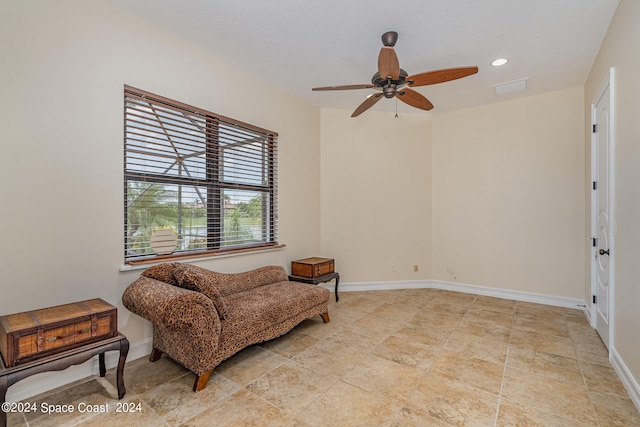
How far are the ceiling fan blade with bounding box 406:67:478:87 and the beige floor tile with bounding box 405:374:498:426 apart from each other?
7.69 feet

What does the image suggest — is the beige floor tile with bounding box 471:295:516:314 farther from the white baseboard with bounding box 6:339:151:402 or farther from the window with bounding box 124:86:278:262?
the white baseboard with bounding box 6:339:151:402

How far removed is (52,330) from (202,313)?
2.58 ft

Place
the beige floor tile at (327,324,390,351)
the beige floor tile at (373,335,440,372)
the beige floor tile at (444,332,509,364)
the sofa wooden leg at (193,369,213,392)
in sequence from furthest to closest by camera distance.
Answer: the beige floor tile at (327,324,390,351), the beige floor tile at (444,332,509,364), the beige floor tile at (373,335,440,372), the sofa wooden leg at (193,369,213,392)

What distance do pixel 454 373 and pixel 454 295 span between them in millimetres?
2351

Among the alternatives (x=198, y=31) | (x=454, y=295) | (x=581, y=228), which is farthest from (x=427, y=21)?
(x=454, y=295)

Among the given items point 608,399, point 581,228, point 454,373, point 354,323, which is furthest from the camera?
point 581,228

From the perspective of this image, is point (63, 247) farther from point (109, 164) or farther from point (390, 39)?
point (390, 39)

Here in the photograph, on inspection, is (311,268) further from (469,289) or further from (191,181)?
(469,289)

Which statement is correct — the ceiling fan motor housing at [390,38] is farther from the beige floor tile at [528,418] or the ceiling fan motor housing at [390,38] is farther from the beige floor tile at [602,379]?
the beige floor tile at [602,379]

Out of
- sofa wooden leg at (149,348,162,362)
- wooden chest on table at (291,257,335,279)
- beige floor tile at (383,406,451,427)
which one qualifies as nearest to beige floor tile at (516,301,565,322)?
wooden chest on table at (291,257,335,279)

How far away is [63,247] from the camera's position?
2090 millimetres

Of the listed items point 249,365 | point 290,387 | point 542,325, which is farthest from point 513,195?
point 249,365

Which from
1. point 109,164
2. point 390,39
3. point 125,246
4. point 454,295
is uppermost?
point 390,39

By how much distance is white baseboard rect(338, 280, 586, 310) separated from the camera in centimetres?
385
